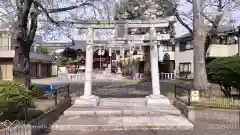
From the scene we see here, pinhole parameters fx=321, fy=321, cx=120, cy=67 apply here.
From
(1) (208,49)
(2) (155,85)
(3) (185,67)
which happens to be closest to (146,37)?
(2) (155,85)

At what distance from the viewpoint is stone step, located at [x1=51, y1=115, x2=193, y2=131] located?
33.8ft

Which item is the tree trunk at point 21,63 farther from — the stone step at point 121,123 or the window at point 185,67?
the window at point 185,67

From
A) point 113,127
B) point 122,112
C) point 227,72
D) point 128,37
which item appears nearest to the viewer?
point 113,127

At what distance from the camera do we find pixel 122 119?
450 inches

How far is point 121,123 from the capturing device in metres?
10.7

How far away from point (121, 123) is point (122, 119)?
704 millimetres

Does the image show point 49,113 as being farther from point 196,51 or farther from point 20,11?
point 196,51

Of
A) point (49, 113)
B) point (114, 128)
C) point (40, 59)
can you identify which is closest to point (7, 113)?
point (49, 113)

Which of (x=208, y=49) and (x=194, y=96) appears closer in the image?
(x=194, y=96)

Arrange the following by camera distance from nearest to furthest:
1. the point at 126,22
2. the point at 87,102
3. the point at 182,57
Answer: the point at 87,102, the point at 126,22, the point at 182,57

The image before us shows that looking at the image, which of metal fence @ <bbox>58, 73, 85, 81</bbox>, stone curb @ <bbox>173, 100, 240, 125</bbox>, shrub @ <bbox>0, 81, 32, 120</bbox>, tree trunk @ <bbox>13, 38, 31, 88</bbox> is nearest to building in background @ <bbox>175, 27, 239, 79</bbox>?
metal fence @ <bbox>58, 73, 85, 81</bbox>

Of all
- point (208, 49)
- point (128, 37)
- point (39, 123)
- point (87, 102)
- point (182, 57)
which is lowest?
point (39, 123)

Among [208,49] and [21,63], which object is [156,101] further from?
[208,49]

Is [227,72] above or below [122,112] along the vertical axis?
above
